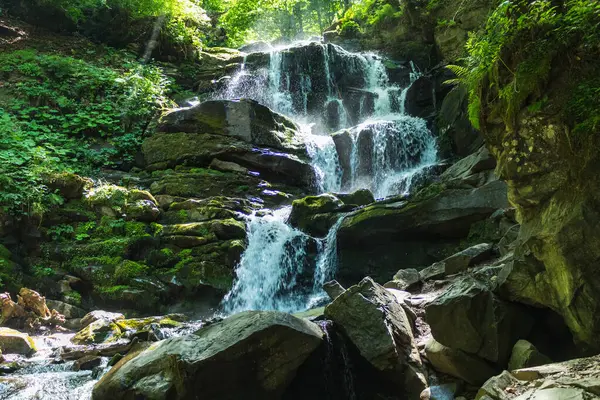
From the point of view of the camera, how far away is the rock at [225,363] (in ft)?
14.8

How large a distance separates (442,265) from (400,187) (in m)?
5.75

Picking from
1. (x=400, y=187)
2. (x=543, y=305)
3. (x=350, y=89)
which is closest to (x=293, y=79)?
(x=350, y=89)

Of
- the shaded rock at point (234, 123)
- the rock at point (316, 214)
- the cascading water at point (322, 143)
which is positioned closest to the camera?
the cascading water at point (322, 143)

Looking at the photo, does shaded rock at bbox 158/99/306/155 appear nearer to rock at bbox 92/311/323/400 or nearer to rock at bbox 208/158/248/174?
rock at bbox 208/158/248/174

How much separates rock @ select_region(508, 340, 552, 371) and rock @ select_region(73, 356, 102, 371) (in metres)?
5.16

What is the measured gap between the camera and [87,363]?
598 centimetres

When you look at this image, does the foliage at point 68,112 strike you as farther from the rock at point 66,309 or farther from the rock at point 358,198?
the rock at point 358,198

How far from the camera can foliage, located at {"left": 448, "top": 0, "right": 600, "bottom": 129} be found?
3.89 meters

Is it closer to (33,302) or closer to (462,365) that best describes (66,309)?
(33,302)

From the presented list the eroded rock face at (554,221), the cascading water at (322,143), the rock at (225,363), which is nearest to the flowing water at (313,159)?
the cascading water at (322,143)

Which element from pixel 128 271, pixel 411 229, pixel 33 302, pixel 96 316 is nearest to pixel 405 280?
pixel 411 229

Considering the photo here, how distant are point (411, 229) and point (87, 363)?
640 cm

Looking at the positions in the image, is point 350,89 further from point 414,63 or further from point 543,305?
point 543,305

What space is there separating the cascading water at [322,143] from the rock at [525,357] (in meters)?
5.40
